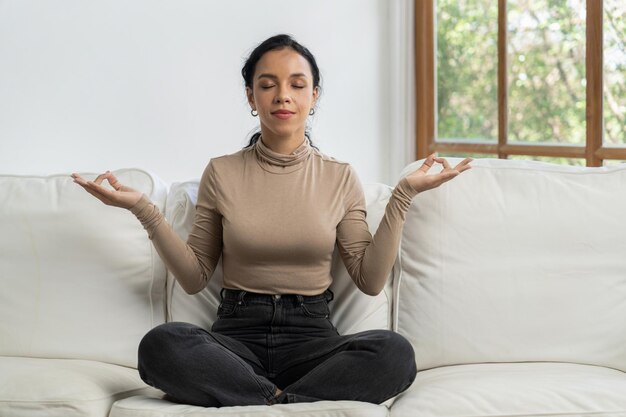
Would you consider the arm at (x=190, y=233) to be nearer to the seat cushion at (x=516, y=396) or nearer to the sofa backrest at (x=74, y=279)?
the sofa backrest at (x=74, y=279)

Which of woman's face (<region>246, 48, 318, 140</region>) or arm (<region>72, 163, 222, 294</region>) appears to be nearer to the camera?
arm (<region>72, 163, 222, 294</region>)

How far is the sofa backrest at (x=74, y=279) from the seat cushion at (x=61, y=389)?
11 centimetres

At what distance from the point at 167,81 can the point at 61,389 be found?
198cm

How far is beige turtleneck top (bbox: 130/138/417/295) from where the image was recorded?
224 cm

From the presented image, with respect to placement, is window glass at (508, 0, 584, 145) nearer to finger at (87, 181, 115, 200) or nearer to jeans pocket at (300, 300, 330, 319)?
jeans pocket at (300, 300, 330, 319)

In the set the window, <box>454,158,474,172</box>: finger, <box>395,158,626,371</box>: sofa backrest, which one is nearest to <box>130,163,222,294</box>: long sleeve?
<box>395,158,626,371</box>: sofa backrest

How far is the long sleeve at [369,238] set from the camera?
2.23 meters

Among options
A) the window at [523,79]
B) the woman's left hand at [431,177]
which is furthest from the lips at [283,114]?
the window at [523,79]

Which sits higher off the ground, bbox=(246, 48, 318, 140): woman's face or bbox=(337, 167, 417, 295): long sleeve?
bbox=(246, 48, 318, 140): woman's face

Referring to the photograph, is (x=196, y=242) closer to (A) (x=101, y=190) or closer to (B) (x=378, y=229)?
(A) (x=101, y=190)

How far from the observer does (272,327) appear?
2.21 meters

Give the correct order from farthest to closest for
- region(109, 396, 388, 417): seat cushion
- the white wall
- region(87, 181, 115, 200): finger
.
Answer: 1. the white wall
2. region(87, 181, 115, 200): finger
3. region(109, 396, 388, 417): seat cushion

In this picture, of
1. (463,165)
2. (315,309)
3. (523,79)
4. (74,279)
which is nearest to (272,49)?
(463,165)

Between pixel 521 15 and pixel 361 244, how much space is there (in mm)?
1545
